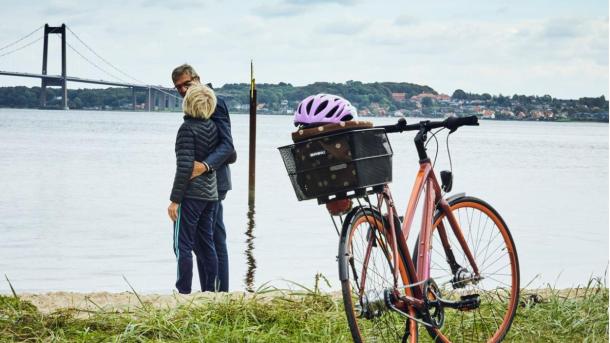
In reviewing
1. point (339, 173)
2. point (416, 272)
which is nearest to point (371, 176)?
point (339, 173)

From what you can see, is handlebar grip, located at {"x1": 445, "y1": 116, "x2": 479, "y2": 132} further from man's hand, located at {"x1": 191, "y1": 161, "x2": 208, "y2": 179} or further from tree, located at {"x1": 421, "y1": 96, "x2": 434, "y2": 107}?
tree, located at {"x1": 421, "y1": 96, "x2": 434, "y2": 107}

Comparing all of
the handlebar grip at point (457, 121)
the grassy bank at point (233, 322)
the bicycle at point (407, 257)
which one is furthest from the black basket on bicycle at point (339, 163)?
the grassy bank at point (233, 322)

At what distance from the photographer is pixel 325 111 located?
3490 mm

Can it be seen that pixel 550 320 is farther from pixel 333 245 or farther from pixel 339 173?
pixel 333 245

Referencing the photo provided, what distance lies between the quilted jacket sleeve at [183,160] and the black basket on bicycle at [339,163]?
1.96 m

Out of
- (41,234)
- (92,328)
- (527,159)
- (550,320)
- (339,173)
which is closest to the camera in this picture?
(339,173)

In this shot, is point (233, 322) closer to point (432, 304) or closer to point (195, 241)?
point (432, 304)

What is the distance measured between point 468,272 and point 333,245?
29.8 feet

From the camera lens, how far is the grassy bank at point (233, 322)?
4.32m

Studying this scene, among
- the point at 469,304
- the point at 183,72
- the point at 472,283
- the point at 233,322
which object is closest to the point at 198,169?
the point at 183,72

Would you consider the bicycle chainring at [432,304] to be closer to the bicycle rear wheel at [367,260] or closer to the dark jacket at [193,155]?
the bicycle rear wheel at [367,260]

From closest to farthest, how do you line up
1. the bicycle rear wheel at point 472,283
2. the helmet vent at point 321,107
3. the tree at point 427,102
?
the helmet vent at point 321,107 < the bicycle rear wheel at point 472,283 < the tree at point 427,102

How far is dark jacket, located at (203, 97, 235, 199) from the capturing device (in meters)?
5.48

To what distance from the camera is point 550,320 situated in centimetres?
501
